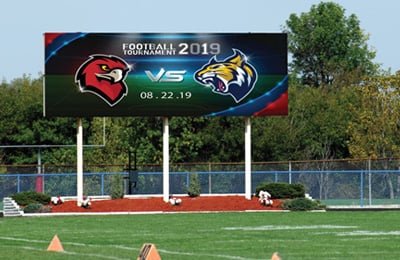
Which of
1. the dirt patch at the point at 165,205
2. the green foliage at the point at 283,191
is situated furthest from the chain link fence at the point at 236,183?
the dirt patch at the point at 165,205

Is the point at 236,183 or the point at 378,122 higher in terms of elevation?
the point at 378,122

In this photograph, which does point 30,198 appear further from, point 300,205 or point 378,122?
point 378,122

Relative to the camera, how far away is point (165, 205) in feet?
149

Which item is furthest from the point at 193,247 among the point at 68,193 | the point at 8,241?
the point at 68,193

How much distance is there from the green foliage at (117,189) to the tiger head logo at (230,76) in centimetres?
527

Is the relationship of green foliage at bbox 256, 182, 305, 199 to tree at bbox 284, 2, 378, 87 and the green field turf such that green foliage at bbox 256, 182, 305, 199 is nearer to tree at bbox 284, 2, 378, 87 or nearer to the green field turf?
the green field turf

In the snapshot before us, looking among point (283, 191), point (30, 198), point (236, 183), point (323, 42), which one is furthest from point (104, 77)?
point (323, 42)

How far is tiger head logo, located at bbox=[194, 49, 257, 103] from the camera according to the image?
46812mm

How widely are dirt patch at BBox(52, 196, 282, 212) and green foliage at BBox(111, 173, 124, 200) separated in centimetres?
156

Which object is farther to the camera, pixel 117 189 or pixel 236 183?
pixel 236 183

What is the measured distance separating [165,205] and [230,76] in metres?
5.67

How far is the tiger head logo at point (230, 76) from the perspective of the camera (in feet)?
154

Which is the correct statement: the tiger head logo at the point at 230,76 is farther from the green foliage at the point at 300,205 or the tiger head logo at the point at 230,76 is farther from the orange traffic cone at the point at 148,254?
the orange traffic cone at the point at 148,254

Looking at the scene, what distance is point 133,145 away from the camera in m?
69.6
